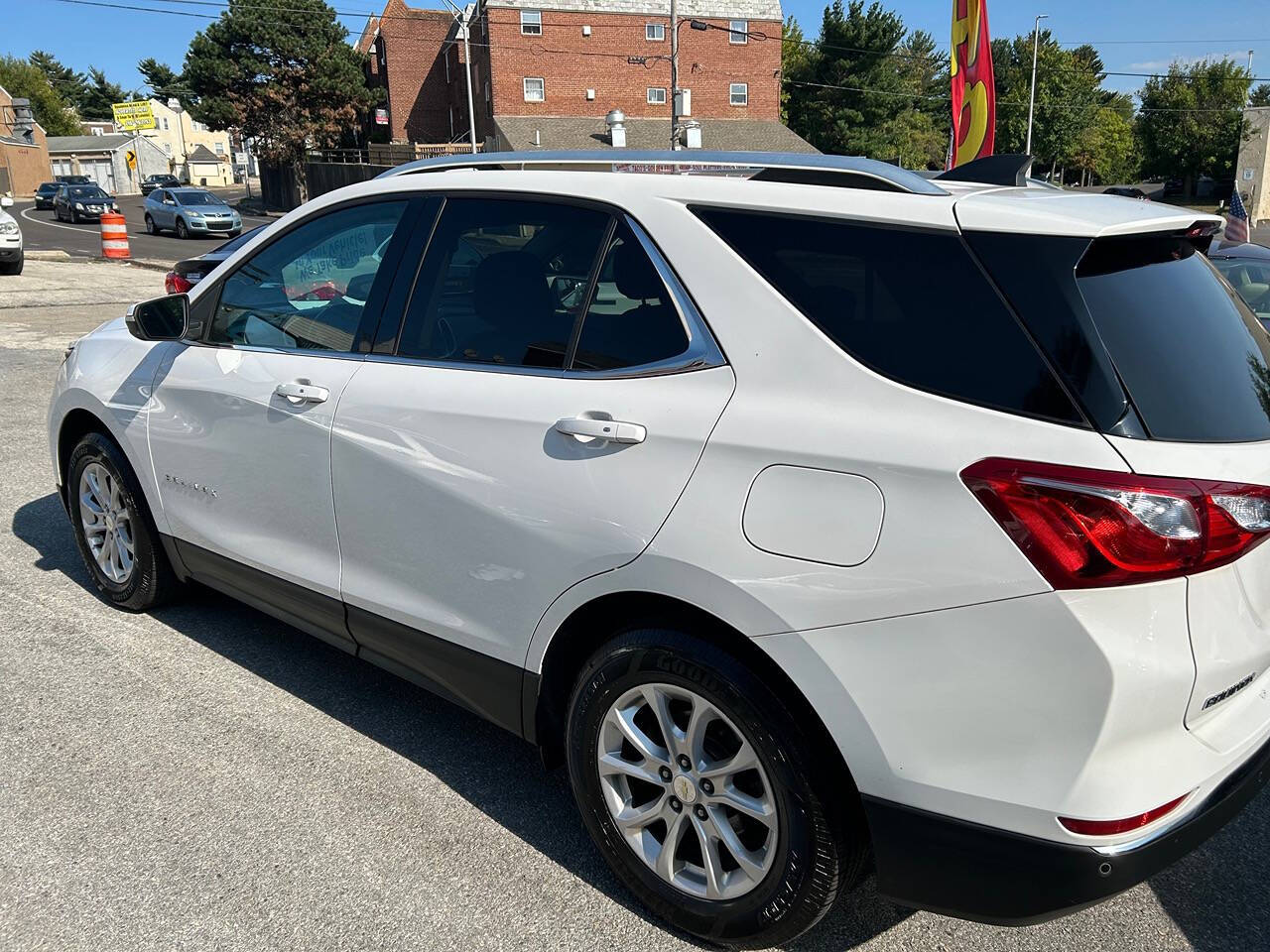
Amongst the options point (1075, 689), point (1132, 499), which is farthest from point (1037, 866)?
point (1132, 499)

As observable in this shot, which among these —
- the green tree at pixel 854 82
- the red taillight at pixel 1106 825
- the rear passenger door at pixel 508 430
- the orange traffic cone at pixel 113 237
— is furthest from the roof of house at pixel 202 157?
the red taillight at pixel 1106 825

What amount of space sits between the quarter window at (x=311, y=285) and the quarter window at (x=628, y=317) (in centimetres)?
95

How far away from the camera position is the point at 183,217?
3362 cm

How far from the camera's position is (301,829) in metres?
2.97

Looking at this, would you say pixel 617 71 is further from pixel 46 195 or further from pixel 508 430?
pixel 508 430

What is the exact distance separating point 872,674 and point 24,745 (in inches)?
113

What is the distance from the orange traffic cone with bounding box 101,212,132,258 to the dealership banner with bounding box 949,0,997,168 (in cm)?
1860

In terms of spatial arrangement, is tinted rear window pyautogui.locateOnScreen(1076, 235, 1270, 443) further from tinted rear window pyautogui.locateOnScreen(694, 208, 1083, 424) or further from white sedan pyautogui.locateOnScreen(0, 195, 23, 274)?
white sedan pyautogui.locateOnScreen(0, 195, 23, 274)

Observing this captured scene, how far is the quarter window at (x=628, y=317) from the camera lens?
2467 mm

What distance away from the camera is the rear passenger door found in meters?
2.40

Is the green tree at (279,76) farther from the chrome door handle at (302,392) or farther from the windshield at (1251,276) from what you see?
the chrome door handle at (302,392)

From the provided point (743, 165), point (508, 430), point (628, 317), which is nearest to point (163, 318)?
point (508, 430)

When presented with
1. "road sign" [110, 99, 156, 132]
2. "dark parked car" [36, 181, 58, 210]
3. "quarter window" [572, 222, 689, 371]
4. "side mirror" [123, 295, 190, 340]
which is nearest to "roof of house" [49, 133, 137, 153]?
"road sign" [110, 99, 156, 132]

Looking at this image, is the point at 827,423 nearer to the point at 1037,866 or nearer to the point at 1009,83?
the point at 1037,866
